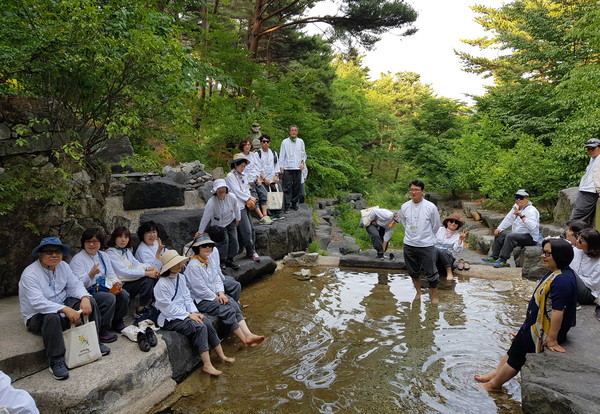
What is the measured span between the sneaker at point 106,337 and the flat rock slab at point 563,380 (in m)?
4.08

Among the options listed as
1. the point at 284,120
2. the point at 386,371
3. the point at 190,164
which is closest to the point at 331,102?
the point at 284,120

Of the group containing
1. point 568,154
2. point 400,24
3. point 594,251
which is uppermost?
point 400,24

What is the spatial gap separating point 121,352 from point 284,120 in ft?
37.4

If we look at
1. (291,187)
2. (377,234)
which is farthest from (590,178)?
(291,187)

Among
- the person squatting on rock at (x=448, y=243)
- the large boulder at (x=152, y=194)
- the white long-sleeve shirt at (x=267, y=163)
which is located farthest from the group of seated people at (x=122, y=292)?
the person squatting on rock at (x=448, y=243)

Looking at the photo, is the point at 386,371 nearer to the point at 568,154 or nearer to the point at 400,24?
the point at 568,154

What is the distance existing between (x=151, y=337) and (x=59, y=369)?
91 cm

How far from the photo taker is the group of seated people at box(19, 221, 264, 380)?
379 centimetres

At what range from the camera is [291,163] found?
392 inches

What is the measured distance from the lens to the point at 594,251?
4.89 meters

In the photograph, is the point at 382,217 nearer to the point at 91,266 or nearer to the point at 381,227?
the point at 381,227

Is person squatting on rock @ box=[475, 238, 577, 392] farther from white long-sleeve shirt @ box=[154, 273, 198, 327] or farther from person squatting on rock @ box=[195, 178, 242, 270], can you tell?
person squatting on rock @ box=[195, 178, 242, 270]

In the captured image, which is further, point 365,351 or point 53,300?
point 365,351

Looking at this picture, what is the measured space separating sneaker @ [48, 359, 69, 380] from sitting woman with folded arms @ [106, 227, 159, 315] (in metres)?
1.33
